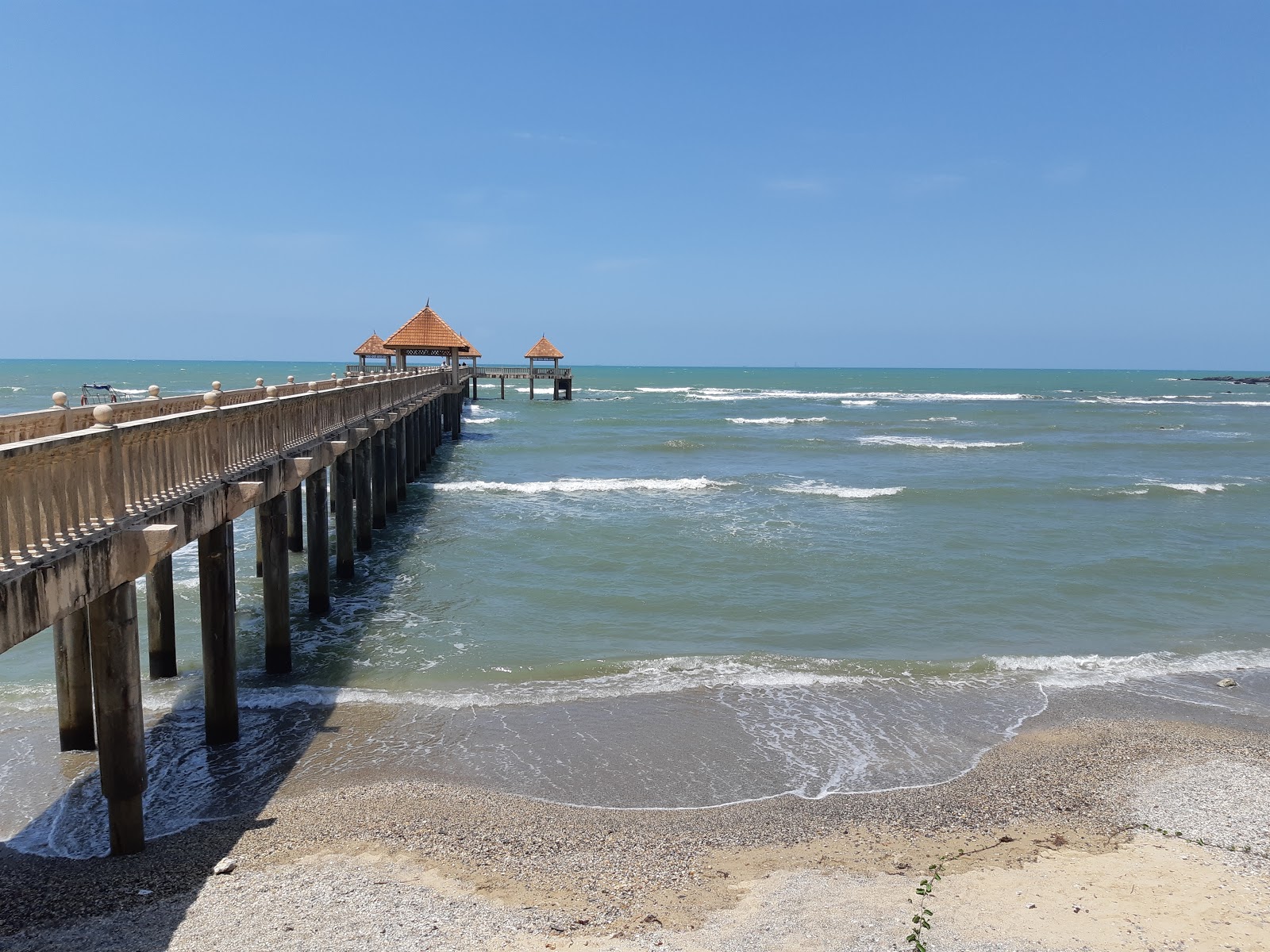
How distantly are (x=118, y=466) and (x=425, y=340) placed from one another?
3312 cm

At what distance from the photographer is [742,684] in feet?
37.1

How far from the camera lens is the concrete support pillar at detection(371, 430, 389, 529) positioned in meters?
21.0

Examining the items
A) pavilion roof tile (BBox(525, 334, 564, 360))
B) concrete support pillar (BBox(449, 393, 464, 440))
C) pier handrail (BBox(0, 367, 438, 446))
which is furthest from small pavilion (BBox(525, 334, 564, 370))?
pier handrail (BBox(0, 367, 438, 446))

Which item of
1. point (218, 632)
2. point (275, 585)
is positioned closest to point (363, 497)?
point (275, 585)

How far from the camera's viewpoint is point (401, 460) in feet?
82.5

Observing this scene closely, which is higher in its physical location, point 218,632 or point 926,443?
point 218,632

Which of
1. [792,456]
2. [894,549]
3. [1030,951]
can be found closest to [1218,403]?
[792,456]

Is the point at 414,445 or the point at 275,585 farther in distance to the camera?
the point at 414,445

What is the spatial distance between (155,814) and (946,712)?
788 centimetres

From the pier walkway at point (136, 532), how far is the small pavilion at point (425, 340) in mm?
24147

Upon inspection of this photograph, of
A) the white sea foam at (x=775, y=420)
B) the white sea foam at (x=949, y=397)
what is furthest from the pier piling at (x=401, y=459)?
the white sea foam at (x=949, y=397)

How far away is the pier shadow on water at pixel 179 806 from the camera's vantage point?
6230 mm

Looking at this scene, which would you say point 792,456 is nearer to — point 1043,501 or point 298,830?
point 1043,501

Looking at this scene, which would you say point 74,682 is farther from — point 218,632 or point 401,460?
point 401,460
